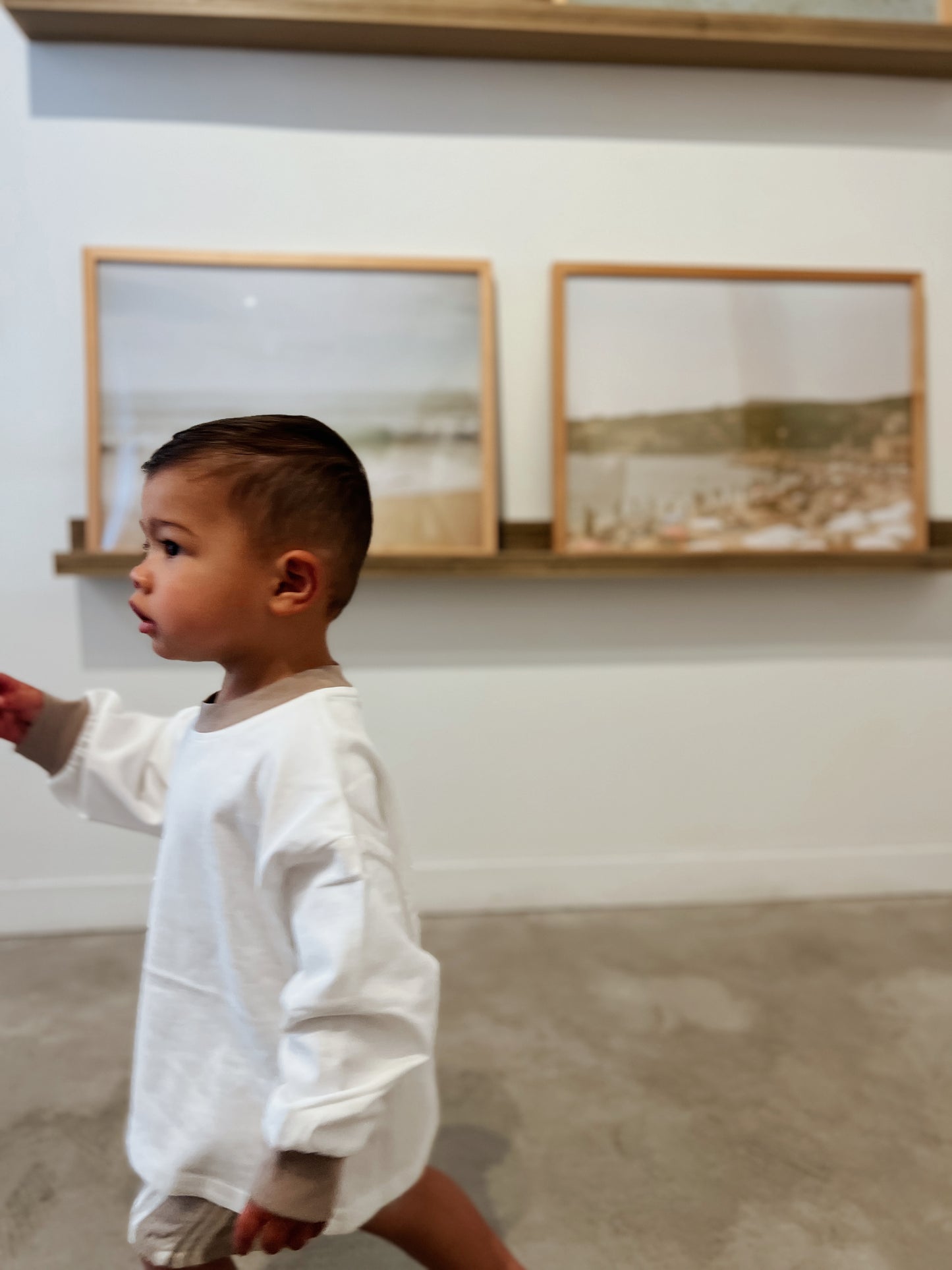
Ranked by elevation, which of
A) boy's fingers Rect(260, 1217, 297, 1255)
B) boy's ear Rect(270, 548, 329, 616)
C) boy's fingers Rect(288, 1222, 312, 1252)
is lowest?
boy's fingers Rect(288, 1222, 312, 1252)

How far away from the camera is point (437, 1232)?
896 mm

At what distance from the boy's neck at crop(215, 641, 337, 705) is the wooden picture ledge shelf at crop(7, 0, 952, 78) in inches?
58.7

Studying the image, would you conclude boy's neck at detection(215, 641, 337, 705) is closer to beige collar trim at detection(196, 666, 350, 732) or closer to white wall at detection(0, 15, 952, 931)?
beige collar trim at detection(196, 666, 350, 732)

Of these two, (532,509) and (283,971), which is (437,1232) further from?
(532,509)

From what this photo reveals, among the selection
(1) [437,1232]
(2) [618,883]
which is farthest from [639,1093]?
(2) [618,883]

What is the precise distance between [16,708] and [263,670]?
346 millimetres

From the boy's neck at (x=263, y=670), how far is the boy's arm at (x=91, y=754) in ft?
0.62

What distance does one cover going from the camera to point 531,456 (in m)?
1.98

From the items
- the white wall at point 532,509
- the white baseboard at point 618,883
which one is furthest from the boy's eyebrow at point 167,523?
the white baseboard at point 618,883

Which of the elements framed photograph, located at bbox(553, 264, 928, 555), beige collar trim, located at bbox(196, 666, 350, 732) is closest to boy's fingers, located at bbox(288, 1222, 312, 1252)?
beige collar trim, located at bbox(196, 666, 350, 732)

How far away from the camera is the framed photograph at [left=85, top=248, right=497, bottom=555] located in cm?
182

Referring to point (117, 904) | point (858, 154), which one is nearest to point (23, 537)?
point (117, 904)

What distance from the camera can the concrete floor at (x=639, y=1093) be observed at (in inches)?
42.4

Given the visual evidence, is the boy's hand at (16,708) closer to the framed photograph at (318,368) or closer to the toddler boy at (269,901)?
the toddler boy at (269,901)
